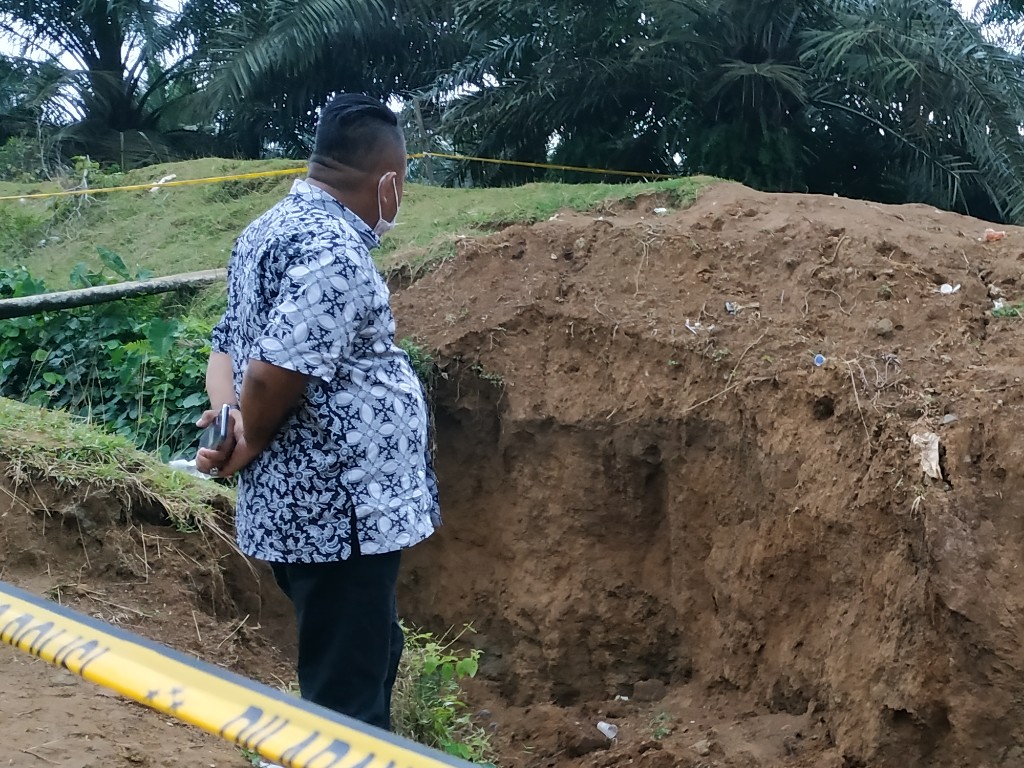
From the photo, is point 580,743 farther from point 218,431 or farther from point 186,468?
point 218,431

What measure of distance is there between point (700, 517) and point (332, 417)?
258 cm

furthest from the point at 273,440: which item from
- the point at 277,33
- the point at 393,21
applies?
the point at 393,21

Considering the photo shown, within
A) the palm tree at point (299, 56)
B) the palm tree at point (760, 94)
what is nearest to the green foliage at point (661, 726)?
the palm tree at point (760, 94)

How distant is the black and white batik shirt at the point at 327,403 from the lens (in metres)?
2.17

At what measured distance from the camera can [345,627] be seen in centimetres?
235

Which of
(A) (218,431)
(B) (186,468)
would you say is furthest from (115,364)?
(A) (218,431)

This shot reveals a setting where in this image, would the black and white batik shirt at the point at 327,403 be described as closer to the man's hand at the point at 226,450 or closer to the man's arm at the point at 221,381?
the man's hand at the point at 226,450

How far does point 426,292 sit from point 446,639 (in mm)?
1774

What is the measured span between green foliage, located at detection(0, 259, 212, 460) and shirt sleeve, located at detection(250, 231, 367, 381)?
318 cm

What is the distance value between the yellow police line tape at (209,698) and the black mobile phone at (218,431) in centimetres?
65

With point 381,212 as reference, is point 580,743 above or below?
below

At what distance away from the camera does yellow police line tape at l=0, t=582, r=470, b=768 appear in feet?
4.45

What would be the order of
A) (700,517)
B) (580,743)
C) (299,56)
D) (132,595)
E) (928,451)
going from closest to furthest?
(132,595), (928,451), (580,743), (700,517), (299,56)

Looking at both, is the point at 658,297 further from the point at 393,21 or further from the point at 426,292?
the point at 393,21
